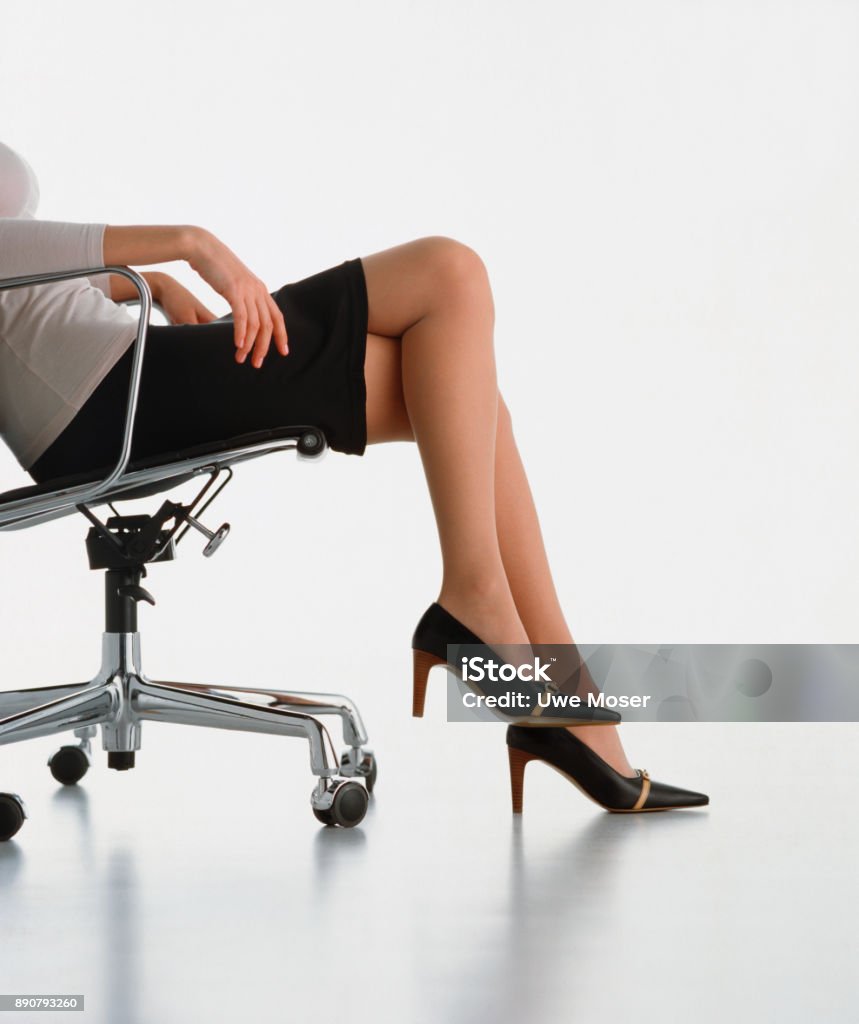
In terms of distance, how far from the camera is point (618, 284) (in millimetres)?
3975

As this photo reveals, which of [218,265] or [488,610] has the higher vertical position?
[218,265]

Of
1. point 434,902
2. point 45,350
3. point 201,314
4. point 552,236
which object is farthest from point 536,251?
point 434,902

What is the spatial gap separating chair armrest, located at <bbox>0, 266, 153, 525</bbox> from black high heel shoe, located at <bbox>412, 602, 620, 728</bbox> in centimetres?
40

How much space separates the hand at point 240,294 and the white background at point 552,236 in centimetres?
238

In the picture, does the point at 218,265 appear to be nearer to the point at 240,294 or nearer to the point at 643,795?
the point at 240,294

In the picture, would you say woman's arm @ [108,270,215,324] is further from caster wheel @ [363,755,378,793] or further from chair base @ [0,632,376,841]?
caster wheel @ [363,755,378,793]

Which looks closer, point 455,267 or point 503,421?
point 455,267

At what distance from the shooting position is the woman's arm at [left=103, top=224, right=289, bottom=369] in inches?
50.0

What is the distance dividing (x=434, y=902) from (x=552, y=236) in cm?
322

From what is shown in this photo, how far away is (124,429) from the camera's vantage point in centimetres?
131

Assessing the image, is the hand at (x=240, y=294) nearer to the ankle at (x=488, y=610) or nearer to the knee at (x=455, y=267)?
the knee at (x=455, y=267)

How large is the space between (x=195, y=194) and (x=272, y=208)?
0.25 m

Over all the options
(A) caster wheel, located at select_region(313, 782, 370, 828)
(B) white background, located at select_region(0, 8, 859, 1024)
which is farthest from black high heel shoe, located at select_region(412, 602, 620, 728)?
(B) white background, located at select_region(0, 8, 859, 1024)

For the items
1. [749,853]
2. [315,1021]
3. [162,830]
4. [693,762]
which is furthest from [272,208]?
[315,1021]
